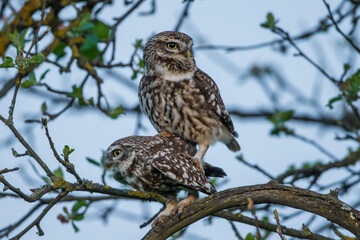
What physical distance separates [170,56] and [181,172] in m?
1.28

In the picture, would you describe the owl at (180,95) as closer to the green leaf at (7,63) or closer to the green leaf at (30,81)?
the green leaf at (30,81)

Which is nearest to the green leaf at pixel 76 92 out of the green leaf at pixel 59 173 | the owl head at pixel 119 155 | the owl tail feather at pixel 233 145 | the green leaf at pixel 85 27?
the owl head at pixel 119 155

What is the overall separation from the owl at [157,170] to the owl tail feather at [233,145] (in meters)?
0.98

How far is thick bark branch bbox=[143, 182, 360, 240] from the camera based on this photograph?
311cm

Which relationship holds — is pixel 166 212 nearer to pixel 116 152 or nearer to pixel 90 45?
pixel 116 152

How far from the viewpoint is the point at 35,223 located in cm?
349

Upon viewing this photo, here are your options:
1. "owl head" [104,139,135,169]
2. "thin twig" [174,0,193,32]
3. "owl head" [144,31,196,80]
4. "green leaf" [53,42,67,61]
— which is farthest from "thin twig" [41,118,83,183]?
"thin twig" [174,0,193,32]

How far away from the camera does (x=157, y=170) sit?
4.01m

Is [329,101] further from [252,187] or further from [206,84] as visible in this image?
[252,187]

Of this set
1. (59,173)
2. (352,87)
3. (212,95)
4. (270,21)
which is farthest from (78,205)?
(352,87)

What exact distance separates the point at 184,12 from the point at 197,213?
249 cm

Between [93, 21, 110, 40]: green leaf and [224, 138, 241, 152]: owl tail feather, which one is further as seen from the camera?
[224, 138, 241, 152]: owl tail feather

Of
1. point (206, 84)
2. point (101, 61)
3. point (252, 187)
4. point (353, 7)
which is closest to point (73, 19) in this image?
point (101, 61)

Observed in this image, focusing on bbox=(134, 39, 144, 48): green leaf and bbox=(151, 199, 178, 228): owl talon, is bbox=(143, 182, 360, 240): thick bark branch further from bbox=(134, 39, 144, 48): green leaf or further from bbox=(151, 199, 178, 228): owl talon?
bbox=(134, 39, 144, 48): green leaf
